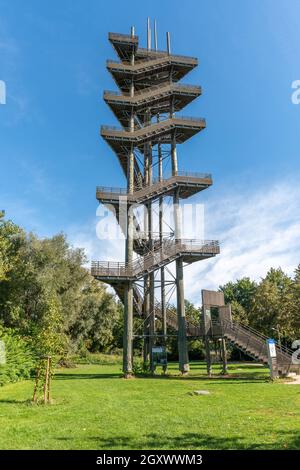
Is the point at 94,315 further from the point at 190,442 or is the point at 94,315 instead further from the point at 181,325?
Result: the point at 190,442

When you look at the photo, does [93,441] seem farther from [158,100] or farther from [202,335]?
[158,100]

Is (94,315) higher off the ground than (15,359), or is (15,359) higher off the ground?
(94,315)

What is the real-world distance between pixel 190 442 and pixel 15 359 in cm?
1944

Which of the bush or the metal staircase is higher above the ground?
the metal staircase

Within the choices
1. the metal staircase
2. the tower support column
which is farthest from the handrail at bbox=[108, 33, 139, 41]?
the tower support column

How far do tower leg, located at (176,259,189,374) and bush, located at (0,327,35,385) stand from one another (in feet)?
33.6

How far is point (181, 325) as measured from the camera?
26.8m

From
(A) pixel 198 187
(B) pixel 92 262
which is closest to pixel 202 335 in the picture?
(B) pixel 92 262

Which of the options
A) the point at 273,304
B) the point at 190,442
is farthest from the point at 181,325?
the point at 273,304

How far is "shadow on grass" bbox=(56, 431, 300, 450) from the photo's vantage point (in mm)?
6770

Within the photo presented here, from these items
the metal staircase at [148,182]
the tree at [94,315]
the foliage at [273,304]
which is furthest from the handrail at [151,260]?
the tree at [94,315]

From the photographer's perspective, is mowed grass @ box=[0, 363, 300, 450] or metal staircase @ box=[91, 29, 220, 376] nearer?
mowed grass @ box=[0, 363, 300, 450]

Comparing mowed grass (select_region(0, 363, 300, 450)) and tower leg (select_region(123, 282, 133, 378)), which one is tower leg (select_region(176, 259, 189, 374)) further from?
mowed grass (select_region(0, 363, 300, 450))

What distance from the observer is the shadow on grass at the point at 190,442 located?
6770 mm
